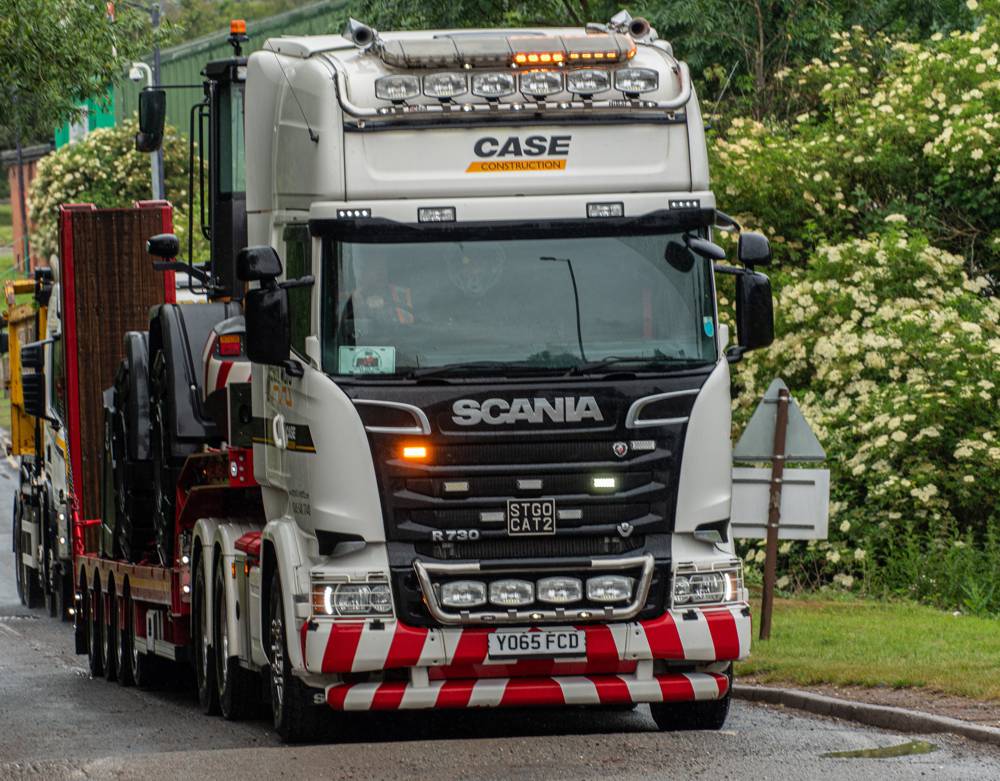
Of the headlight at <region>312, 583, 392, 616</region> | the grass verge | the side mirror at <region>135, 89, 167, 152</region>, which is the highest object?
the side mirror at <region>135, 89, 167, 152</region>

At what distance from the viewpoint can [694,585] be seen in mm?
10805

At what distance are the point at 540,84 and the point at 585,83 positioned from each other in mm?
234

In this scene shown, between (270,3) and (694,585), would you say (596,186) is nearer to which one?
(694,585)

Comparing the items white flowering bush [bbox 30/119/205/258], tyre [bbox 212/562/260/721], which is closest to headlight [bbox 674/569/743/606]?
tyre [bbox 212/562/260/721]

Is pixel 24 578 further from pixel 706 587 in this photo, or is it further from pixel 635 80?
pixel 635 80

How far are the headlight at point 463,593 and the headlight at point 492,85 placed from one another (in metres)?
2.45

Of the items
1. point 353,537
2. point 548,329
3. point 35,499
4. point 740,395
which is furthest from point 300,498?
point 35,499

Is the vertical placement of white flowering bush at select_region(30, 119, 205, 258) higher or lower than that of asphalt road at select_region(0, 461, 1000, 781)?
higher

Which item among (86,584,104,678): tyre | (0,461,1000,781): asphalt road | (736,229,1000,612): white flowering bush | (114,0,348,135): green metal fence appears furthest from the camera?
(114,0,348,135): green metal fence

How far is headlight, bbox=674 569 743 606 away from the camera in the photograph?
10781mm

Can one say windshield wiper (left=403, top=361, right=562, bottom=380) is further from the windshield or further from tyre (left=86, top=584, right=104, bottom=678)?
tyre (left=86, top=584, right=104, bottom=678)

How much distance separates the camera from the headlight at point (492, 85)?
1084 centimetres

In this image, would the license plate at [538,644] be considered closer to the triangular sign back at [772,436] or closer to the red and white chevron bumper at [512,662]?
the red and white chevron bumper at [512,662]

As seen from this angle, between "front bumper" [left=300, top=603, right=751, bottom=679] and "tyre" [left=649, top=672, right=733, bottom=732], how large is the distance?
27.5 inches
